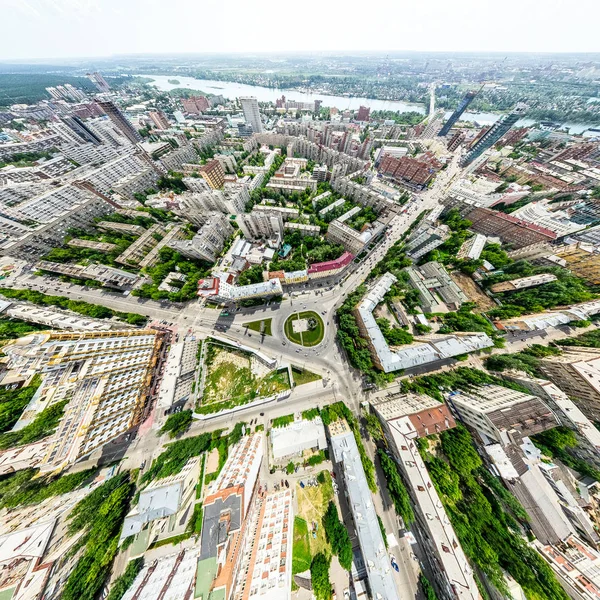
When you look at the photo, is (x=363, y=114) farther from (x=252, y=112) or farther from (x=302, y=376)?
(x=302, y=376)

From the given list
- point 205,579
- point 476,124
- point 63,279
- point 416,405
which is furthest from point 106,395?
point 476,124

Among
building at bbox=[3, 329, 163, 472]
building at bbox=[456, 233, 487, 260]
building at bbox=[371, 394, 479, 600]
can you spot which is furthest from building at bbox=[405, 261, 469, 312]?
building at bbox=[3, 329, 163, 472]

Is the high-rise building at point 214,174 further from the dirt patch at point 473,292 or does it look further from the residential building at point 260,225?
the dirt patch at point 473,292

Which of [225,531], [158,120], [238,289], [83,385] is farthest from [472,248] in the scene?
[158,120]

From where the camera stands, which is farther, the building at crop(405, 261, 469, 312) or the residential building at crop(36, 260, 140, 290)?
the residential building at crop(36, 260, 140, 290)

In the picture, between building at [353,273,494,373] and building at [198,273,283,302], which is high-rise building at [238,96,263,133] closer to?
building at [198,273,283,302]
